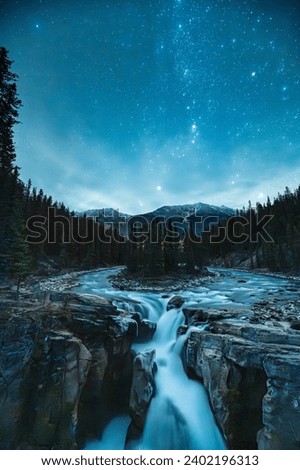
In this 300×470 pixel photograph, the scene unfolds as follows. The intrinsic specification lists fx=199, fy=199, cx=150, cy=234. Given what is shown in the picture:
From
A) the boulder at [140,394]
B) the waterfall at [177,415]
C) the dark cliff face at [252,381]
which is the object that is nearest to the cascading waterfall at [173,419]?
the waterfall at [177,415]

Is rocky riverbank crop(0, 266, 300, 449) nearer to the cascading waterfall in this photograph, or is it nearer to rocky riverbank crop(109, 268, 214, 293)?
the cascading waterfall

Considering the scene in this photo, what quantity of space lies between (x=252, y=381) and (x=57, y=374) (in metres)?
6.33

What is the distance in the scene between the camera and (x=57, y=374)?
21.9 feet

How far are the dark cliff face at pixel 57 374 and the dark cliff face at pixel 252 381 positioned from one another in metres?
3.80

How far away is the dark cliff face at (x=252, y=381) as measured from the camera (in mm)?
4934

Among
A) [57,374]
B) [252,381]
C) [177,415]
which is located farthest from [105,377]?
[252,381]

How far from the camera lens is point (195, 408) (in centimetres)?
761

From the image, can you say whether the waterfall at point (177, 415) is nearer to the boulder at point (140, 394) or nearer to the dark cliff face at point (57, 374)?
the boulder at point (140, 394)

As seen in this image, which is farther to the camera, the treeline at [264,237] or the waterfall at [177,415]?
the treeline at [264,237]

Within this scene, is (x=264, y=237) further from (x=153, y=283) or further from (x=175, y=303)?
(x=175, y=303)

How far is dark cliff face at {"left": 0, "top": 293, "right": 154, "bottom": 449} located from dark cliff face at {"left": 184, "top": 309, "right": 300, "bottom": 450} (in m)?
3.80

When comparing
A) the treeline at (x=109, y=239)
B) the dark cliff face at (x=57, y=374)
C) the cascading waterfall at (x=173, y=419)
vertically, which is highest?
the treeline at (x=109, y=239)

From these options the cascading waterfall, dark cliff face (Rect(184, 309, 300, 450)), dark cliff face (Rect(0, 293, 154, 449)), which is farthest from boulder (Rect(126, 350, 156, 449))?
dark cliff face (Rect(184, 309, 300, 450))
